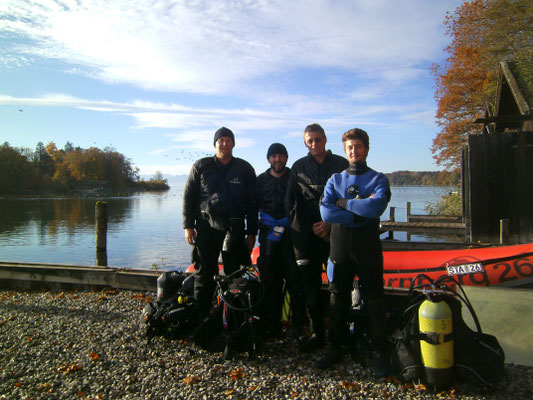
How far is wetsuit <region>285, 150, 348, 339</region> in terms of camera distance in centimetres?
327

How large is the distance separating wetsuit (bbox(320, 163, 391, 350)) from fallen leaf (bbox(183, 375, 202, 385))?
1.12m

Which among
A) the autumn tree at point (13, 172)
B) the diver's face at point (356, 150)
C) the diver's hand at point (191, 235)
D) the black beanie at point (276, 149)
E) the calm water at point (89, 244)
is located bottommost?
the calm water at point (89, 244)

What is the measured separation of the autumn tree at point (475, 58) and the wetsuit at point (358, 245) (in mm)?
15806

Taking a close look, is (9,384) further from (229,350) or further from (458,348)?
(458,348)

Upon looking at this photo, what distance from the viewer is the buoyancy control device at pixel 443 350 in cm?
253

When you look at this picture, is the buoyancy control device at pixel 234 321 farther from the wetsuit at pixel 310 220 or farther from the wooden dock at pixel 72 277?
the wooden dock at pixel 72 277

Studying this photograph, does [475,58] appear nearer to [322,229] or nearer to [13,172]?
[322,229]

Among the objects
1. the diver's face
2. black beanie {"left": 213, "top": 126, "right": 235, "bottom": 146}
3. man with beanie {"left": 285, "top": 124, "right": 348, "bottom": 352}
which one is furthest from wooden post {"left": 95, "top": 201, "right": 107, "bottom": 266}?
the diver's face

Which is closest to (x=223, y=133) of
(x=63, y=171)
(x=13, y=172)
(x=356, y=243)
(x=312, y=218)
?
(x=312, y=218)

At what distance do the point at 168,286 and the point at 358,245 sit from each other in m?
2.38

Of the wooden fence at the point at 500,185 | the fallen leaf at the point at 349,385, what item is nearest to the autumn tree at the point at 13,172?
the wooden fence at the point at 500,185

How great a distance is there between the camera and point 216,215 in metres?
3.66

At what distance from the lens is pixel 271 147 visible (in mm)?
3648

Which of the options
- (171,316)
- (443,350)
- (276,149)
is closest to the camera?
(443,350)
